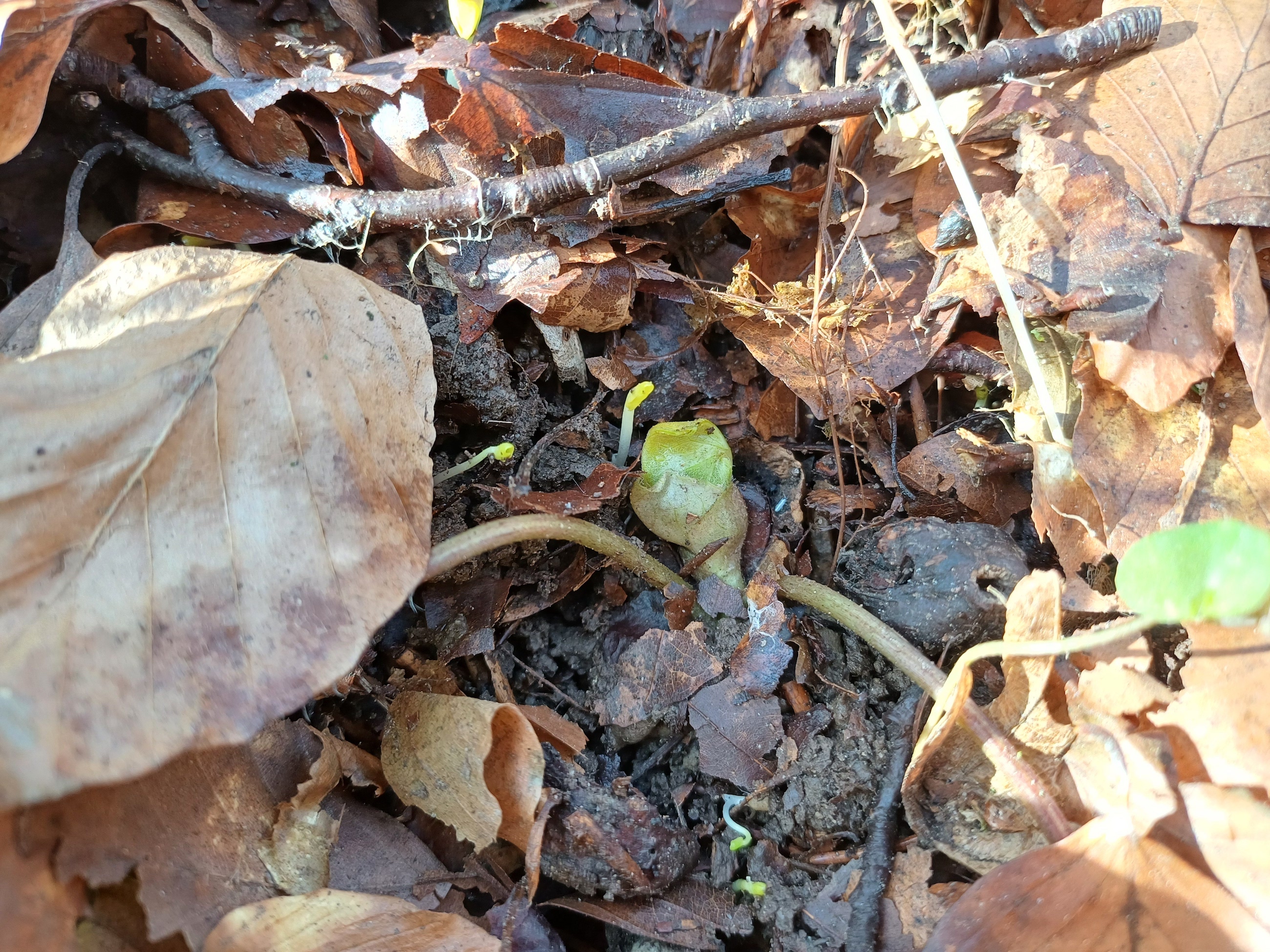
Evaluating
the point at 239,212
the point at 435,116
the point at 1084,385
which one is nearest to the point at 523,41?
the point at 435,116

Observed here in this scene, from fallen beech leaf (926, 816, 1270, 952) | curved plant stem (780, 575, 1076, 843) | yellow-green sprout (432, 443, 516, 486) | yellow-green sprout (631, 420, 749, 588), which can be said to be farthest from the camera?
yellow-green sprout (631, 420, 749, 588)

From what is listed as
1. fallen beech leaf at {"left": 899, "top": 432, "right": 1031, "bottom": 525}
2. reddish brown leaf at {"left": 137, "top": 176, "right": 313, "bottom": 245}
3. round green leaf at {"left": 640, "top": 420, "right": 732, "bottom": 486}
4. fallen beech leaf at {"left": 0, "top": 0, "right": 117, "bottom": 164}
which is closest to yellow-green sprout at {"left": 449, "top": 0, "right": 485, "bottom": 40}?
reddish brown leaf at {"left": 137, "top": 176, "right": 313, "bottom": 245}

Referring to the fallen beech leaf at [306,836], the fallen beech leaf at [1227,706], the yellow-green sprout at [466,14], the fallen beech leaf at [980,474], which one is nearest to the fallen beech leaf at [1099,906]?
the fallen beech leaf at [1227,706]

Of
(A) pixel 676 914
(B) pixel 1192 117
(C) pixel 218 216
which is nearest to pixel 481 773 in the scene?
(A) pixel 676 914

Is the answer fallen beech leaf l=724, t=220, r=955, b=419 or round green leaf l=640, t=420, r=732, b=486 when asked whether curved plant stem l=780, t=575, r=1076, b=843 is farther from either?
fallen beech leaf l=724, t=220, r=955, b=419

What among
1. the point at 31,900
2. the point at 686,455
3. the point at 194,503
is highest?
the point at 194,503

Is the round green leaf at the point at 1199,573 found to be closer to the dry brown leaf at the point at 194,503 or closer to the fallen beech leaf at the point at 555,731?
the fallen beech leaf at the point at 555,731

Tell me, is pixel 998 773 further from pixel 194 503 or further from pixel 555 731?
pixel 194 503

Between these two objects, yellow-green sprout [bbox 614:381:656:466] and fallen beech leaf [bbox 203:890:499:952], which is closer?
fallen beech leaf [bbox 203:890:499:952]
